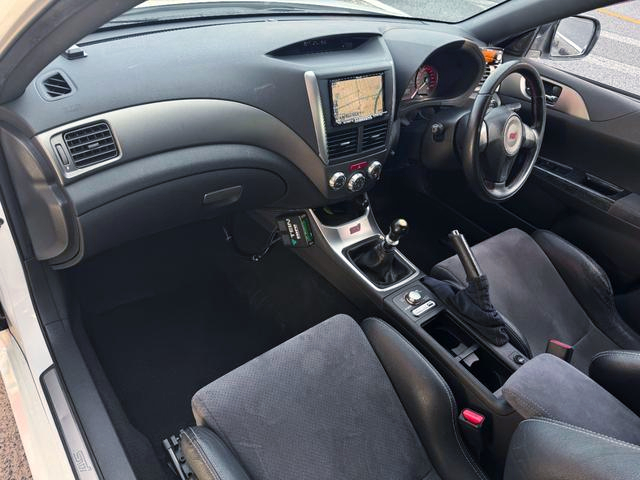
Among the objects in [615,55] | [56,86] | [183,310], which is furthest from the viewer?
[615,55]

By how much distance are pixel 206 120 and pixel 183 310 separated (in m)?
0.97

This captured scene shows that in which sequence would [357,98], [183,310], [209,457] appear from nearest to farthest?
[209,457]
[357,98]
[183,310]

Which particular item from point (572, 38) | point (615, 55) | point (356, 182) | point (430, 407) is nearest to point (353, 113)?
point (356, 182)

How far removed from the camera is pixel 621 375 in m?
1.27

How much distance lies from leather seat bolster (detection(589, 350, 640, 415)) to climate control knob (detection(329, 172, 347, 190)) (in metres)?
0.91

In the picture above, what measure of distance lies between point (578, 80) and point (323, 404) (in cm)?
174

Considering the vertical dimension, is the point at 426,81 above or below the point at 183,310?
above

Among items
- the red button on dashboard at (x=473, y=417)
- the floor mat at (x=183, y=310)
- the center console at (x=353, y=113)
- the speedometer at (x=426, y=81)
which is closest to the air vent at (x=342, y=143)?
the center console at (x=353, y=113)

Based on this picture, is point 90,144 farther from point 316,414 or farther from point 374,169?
point 374,169

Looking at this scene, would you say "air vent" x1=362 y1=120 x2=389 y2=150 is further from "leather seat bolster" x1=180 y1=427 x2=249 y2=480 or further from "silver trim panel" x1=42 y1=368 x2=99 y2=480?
"silver trim panel" x1=42 y1=368 x2=99 y2=480

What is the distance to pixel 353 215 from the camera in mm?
1963

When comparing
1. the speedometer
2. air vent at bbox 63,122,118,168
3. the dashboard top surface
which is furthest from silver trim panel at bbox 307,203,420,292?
air vent at bbox 63,122,118,168

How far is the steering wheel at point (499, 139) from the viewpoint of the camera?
5.31ft

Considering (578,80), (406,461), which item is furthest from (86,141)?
(578,80)
